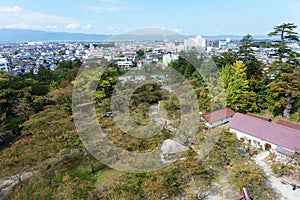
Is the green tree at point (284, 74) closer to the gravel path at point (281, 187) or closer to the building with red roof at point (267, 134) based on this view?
the building with red roof at point (267, 134)

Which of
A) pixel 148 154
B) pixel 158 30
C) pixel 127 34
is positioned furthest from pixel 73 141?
pixel 158 30

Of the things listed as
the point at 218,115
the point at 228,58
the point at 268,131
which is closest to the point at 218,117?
the point at 218,115

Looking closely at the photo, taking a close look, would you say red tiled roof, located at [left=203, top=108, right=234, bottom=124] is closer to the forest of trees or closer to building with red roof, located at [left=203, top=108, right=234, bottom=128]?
building with red roof, located at [left=203, top=108, right=234, bottom=128]

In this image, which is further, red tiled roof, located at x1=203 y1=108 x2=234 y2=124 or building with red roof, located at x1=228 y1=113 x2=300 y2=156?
red tiled roof, located at x1=203 y1=108 x2=234 y2=124

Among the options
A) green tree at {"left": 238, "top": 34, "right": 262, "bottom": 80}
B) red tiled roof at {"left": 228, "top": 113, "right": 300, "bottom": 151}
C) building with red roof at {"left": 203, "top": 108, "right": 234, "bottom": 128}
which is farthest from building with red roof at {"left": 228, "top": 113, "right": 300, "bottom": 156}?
green tree at {"left": 238, "top": 34, "right": 262, "bottom": 80}

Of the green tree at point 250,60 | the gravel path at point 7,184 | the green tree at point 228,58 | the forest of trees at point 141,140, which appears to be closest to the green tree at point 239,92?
the forest of trees at point 141,140

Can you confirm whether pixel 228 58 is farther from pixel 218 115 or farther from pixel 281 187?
pixel 281 187
